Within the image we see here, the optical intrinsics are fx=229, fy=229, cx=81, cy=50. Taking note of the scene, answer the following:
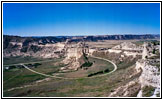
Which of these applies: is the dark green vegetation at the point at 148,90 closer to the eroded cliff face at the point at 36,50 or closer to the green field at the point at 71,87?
the green field at the point at 71,87

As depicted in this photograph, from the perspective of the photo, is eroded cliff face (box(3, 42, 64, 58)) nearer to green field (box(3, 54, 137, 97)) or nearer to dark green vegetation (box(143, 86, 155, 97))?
green field (box(3, 54, 137, 97))

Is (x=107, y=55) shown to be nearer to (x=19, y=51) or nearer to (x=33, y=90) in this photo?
(x=33, y=90)

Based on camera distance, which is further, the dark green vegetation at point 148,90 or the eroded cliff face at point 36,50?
the eroded cliff face at point 36,50

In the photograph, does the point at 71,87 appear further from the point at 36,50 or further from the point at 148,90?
the point at 36,50

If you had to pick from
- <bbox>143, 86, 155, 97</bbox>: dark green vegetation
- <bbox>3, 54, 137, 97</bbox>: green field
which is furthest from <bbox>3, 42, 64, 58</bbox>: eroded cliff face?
<bbox>143, 86, 155, 97</bbox>: dark green vegetation

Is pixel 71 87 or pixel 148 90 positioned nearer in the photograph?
pixel 148 90

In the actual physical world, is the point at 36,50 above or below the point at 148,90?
above

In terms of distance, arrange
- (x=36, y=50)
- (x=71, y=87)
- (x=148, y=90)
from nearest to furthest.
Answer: (x=148, y=90)
(x=71, y=87)
(x=36, y=50)

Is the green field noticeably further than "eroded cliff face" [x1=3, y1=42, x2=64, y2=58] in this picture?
No

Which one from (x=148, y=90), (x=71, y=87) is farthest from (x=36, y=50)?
(x=148, y=90)

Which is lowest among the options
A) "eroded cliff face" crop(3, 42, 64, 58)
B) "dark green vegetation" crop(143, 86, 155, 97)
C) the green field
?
the green field

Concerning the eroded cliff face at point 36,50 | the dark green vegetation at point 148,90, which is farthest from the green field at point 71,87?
the eroded cliff face at point 36,50

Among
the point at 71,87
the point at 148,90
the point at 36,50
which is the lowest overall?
the point at 71,87
